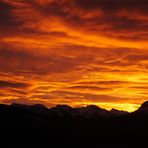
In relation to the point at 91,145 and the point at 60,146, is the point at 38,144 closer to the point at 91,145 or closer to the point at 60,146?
the point at 60,146

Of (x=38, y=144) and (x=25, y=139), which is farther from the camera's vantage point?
(x=25, y=139)

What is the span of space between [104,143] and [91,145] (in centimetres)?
998

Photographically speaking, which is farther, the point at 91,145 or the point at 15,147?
the point at 91,145

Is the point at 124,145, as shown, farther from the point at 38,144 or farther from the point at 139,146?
the point at 38,144

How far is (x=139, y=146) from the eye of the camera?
189250mm

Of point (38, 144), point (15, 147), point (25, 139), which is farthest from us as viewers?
point (25, 139)

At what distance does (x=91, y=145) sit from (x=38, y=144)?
2665cm

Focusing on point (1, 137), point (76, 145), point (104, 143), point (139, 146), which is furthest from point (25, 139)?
point (139, 146)

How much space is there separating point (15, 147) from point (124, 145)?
186 ft

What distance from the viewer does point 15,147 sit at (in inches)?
6688

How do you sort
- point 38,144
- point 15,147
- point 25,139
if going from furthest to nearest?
point 25,139, point 38,144, point 15,147

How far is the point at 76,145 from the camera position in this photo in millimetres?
192250

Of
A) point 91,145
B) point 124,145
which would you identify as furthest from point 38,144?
point 124,145

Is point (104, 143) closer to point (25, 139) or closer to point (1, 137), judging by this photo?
point (25, 139)
